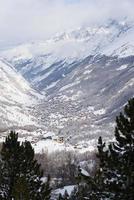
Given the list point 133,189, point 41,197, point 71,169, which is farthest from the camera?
point 71,169

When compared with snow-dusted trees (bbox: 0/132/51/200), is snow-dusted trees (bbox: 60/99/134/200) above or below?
below

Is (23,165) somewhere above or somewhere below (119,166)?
above

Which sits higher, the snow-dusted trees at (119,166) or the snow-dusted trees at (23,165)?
the snow-dusted trees at (23,165)

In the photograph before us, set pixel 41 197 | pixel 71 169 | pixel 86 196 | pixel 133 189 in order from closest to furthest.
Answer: pixel 133 189 → pixel 86 196 → pixel 41 197 → pixel 71 169

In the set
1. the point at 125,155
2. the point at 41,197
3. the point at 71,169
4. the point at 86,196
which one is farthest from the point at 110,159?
the point at 71,169

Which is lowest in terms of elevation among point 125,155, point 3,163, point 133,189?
point 133,189

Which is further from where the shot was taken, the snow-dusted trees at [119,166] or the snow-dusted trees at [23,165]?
the snow-dusted trees at [23,165]

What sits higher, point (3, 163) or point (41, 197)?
point (3, 163)

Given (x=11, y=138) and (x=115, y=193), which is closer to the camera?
(x=115, y=193)

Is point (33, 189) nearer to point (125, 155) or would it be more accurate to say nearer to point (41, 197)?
point (41, 197)

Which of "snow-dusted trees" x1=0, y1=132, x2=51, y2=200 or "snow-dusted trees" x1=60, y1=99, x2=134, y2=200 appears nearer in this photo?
"snow-dusted trees" x1=60, y1=99, x2=134, y2=200

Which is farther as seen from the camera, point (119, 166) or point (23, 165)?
point (23, 165)
